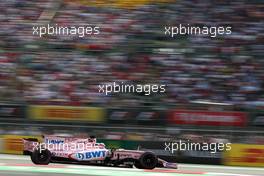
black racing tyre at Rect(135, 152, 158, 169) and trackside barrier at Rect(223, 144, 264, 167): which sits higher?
black racing tyre at Rect(135, 152, 158, 169)

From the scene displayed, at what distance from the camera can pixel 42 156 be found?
8.26m

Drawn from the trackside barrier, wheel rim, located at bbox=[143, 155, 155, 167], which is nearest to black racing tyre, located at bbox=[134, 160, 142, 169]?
wheel rim, located at bbox=[143, 155, 155, 167]

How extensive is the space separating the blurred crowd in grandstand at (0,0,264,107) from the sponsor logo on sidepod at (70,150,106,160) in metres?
3.77

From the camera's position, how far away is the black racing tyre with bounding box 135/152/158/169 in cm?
818

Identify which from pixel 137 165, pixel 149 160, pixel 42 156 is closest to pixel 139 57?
pixel 149 160

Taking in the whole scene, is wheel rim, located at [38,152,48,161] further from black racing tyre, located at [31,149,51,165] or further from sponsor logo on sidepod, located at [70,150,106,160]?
sponsor logo on sidepod, located at [70,150,106,160]

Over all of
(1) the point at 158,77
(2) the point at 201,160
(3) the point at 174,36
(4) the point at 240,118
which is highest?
(3) the point at 174,36

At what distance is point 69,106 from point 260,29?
4.88 meters

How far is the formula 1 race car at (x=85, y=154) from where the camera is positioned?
26.4 feet

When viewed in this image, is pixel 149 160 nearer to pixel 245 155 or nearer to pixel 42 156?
pixel 42 156

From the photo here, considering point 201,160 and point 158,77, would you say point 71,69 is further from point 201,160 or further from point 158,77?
point 201,160

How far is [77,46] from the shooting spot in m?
14.1

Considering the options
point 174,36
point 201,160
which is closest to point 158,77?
point 174,36

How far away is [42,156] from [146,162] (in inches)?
61.0
